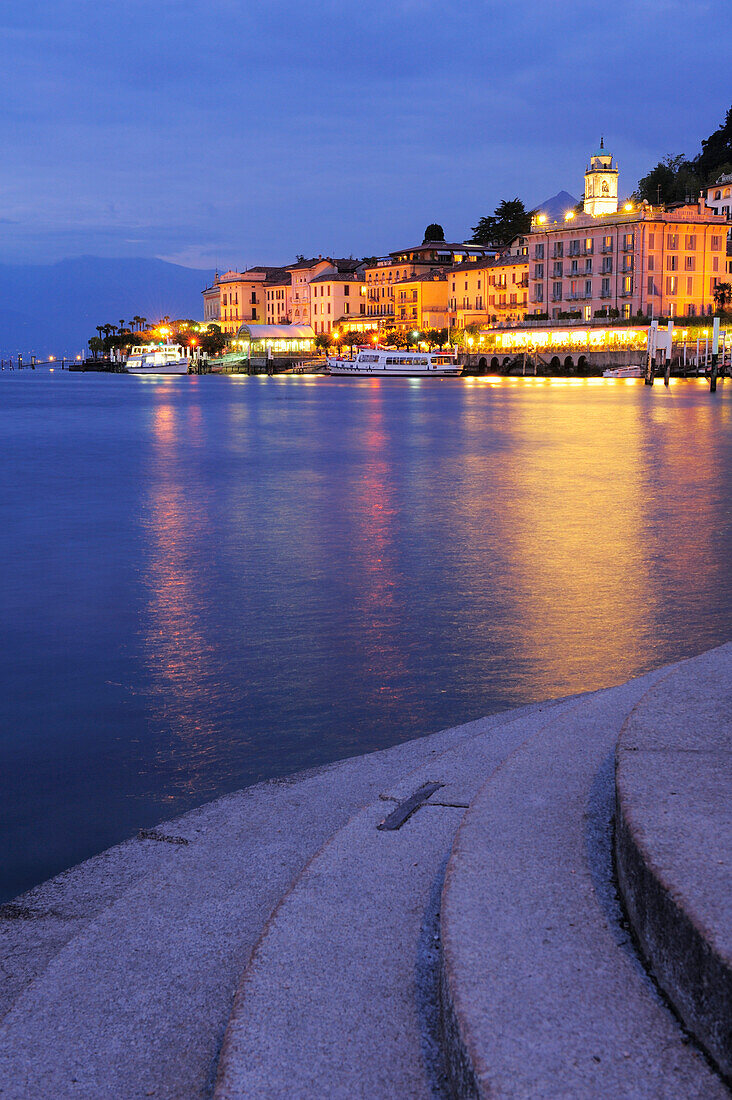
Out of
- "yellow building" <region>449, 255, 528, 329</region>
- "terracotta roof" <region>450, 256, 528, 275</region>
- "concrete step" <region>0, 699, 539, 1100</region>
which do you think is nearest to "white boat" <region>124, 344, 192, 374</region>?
"yellow building" <region>449, 255, 528, 329</region>

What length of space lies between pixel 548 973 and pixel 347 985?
56 centimetres

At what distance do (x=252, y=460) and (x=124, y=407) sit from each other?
37.8 m

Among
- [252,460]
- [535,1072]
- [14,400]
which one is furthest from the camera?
[14,400]

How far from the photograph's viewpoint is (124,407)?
64125 mm

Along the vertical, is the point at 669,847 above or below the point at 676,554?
above

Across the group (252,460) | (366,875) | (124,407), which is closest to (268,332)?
(124,407)

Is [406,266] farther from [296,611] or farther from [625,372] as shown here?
[296,611]

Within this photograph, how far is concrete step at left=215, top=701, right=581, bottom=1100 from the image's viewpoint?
2672 mm

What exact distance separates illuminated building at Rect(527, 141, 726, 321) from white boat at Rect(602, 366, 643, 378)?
4277 mm

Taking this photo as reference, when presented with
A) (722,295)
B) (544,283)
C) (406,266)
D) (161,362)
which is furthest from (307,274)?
(722,295)

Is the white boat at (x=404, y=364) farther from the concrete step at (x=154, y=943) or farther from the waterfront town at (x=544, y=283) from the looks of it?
Result: the concrete step at (x=154, y=943)

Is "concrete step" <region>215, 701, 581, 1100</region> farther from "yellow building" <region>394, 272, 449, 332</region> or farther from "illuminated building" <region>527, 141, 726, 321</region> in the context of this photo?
"yellow building" <region>394, 272, 449, 332</region>

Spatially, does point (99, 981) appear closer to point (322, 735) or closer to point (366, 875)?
point (366, 875)

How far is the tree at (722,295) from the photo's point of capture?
302ft
